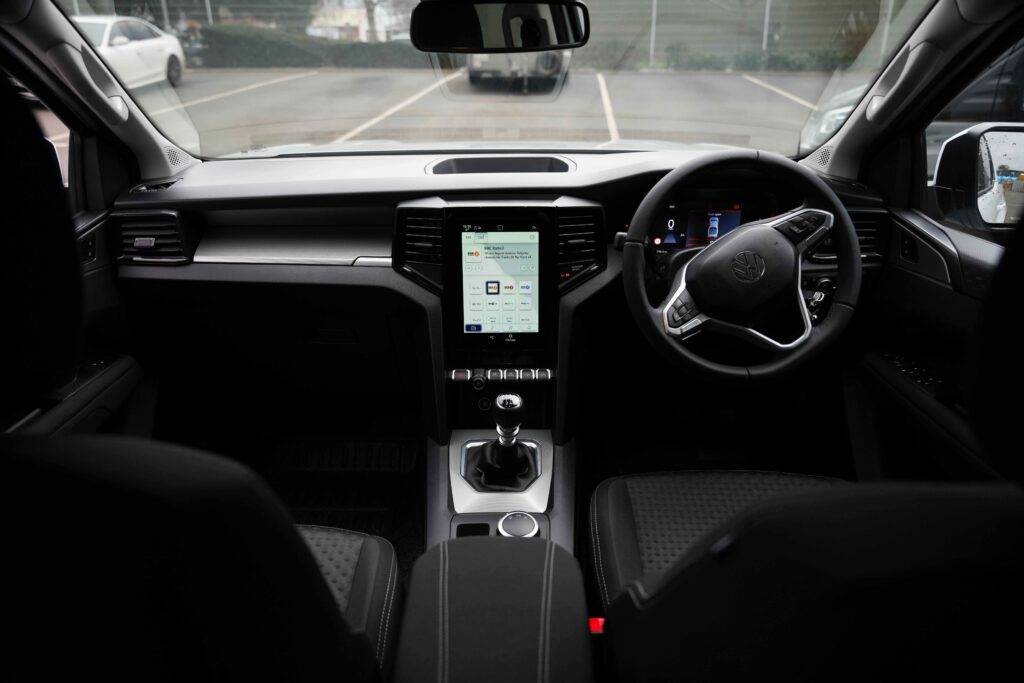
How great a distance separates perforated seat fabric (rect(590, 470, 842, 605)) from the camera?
1675 millimetres

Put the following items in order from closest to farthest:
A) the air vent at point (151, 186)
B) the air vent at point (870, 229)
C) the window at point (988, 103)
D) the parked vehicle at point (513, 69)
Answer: the window at point (988, 103) → the air vent at point (870, 229) → the air vent at point (151, 186) → the parked vehicle at point (513, 69)

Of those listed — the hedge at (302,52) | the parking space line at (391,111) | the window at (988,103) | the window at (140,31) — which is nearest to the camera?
the window at (988,103)

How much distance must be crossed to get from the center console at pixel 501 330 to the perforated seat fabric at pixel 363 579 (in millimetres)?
660

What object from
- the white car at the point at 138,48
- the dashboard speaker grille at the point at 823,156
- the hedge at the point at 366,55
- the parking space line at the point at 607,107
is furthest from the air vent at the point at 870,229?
the hedge at the point at 366,55

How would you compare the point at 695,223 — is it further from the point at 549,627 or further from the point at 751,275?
the point at 549,627

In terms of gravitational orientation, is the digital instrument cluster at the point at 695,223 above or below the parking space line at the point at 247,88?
above

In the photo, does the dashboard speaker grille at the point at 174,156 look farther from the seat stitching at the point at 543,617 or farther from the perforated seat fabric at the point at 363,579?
the seat stitching at the point at 543,617

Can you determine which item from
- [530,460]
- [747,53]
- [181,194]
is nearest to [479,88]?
[181,194]

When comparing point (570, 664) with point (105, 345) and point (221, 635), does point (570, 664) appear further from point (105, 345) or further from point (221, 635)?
point (105, 345)

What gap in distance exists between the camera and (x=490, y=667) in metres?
1.17

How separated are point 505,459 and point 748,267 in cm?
105

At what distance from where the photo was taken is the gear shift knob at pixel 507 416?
7.60ft

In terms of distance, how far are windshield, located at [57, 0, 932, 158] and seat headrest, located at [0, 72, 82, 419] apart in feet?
6.58

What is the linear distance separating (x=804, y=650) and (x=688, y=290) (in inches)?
48.4
